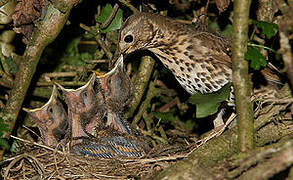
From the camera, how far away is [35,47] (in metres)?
2.78

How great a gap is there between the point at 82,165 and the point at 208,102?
101cm

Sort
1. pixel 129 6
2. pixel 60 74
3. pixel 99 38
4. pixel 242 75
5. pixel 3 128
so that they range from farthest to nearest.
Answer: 1. pixel 60 74
2. pixel 99 38
3. pixel 129 6
4. pixel 3 128
5. pixel 242 75

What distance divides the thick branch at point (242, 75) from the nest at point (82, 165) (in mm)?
650

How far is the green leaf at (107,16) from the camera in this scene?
10.5 ft

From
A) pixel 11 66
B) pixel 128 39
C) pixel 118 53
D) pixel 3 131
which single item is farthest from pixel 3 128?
pixel 128 39

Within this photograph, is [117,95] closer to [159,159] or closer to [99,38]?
[99,38]

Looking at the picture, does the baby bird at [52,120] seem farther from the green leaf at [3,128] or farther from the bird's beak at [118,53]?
the bird's beak at [118,53]

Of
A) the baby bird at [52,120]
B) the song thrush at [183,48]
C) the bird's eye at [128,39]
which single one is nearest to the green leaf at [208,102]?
the song thrush at [183,48]

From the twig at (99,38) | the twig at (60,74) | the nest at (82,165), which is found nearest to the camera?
the nest at (82,165)

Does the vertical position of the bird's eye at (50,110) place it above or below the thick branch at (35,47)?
below

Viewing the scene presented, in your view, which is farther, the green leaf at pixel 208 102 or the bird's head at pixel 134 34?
the bird's head at pixel 134 34

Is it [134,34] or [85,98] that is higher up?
[134,34]

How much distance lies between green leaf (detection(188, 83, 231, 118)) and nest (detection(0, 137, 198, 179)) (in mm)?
448

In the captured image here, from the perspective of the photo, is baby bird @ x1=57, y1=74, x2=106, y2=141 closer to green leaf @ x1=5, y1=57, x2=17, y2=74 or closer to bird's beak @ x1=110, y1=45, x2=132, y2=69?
bird's beak @ x1=110, y1=45, x2=132, y2=69
